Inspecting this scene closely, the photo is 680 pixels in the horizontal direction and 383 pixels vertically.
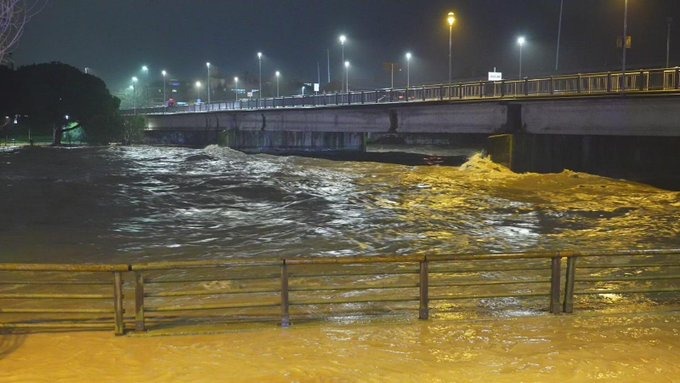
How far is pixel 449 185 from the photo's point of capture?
40562mm

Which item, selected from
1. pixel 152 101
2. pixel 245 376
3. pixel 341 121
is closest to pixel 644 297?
pixel 245 376

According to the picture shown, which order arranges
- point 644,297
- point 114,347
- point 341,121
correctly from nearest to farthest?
point 114,347, point 644,297, point 341,121

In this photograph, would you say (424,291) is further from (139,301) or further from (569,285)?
(139,301)

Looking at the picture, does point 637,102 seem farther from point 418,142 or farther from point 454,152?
point 418,142

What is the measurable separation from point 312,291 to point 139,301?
4.65 meters

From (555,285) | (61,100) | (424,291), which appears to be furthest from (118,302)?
(61,100)

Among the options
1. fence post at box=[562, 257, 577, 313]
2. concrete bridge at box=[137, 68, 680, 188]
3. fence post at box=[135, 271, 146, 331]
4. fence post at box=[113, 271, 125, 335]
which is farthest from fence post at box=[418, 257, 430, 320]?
concrete bridge at box=[137, 68, 680, 188]

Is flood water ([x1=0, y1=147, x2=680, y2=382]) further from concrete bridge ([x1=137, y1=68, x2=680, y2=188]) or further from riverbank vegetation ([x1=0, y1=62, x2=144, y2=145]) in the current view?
riverbank vegetation ([x1=0, y1=62, x2=144, y2=145])

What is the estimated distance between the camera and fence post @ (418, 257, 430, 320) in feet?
31.5

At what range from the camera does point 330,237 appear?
23203 millimetres

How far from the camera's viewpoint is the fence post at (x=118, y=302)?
8922 mm

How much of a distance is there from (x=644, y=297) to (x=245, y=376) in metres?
9.26

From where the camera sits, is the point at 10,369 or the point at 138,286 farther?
the point at 138,286

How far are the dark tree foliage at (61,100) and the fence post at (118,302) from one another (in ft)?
252
